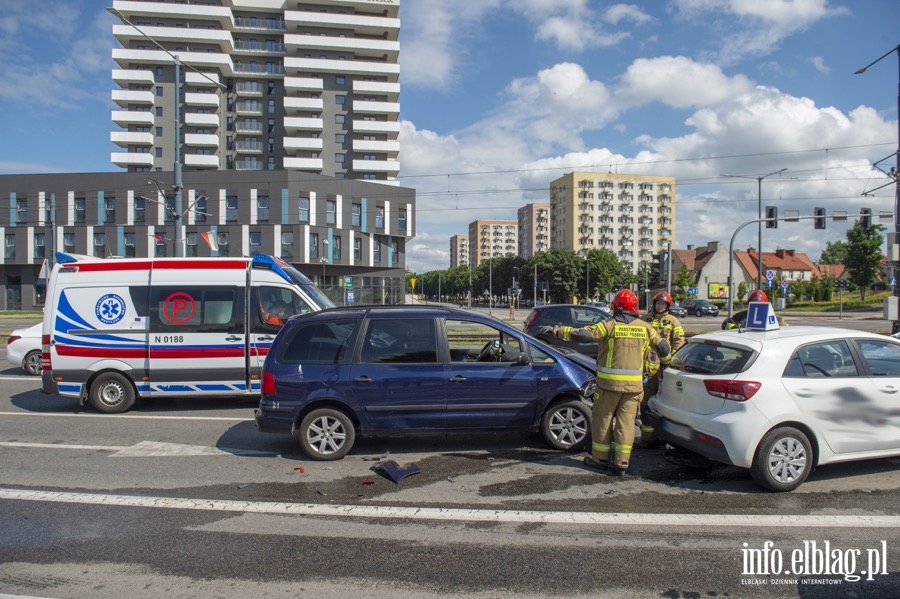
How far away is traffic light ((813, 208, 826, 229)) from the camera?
25969 millimetres

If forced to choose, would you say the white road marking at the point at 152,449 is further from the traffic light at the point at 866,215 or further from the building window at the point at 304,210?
the building window at the point at 304,210

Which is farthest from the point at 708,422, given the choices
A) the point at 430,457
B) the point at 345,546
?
the point at 345,546

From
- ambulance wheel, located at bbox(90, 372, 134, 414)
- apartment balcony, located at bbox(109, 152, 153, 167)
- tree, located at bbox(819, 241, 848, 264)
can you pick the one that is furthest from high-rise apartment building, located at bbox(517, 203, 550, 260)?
ambulance wheel, located at bbox(90, 372, 134, 414)

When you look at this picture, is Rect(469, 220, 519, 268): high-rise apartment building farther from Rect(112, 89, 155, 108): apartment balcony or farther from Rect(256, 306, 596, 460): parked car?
Rect(256, 306, 596, 460): parked car

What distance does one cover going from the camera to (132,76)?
62.4 metres

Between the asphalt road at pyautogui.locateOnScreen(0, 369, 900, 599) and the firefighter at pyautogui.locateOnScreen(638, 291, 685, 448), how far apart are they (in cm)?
27

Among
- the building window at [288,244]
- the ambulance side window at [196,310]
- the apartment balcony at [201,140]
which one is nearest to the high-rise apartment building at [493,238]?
the apartment balcony at [201,140]

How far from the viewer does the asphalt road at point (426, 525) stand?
3.66m

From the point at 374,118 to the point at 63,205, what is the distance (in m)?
31.5

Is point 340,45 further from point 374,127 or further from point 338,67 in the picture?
point 374,127

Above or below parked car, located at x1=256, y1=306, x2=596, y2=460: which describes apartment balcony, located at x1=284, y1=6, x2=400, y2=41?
above

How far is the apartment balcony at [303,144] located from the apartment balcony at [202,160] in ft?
27.5

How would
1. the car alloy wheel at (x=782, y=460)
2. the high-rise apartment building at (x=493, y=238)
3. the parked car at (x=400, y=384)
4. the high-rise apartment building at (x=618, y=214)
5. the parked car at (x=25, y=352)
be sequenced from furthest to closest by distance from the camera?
the high-rise apartment building at (x=493, y=238)
the high-rise apartment building at (x=618, y=214)
the parked car at (x=25, y=352)
the parked car at (x=400, y=384)
the car alloy wheel at (x=782, y=460)

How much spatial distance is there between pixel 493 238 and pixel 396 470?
18404cm
